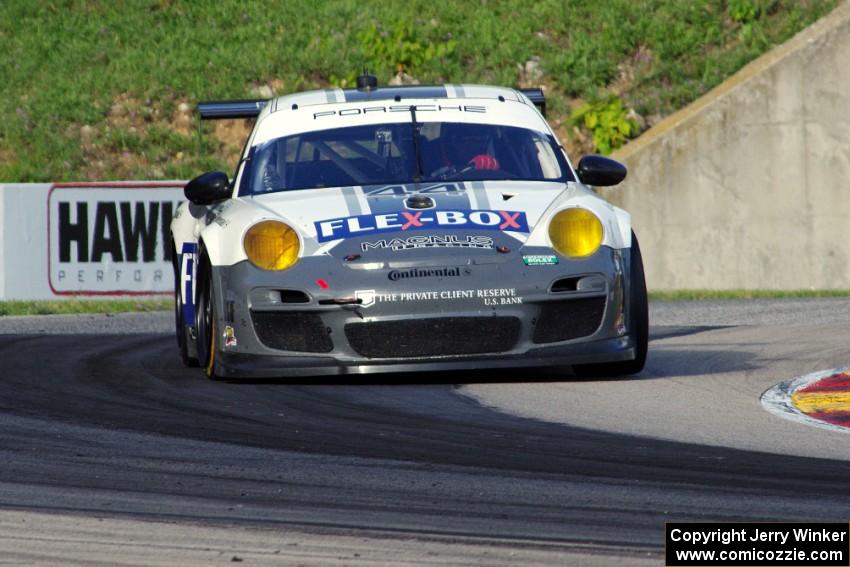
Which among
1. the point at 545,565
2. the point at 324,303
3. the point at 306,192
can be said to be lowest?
the point at 545,565

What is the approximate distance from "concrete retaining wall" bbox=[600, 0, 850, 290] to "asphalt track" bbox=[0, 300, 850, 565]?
9.13m

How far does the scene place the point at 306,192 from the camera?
8.50 metres

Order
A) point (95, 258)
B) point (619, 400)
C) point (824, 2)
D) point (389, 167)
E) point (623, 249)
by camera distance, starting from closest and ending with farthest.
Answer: point (619, 400) < point (623, 249) < point (389, 167) < point (95, 258) < point (824, 2)

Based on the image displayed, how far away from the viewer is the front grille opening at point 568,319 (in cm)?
779

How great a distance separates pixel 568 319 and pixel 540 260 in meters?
0.31

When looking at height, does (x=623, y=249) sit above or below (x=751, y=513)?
above

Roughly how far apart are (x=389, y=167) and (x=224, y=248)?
114 cm

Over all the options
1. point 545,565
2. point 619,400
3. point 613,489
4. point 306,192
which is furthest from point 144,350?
point 545,565

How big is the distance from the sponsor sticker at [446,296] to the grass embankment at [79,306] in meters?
8.17

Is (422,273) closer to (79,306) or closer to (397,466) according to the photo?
(397,466)

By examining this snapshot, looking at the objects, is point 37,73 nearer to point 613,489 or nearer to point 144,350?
point 144,350

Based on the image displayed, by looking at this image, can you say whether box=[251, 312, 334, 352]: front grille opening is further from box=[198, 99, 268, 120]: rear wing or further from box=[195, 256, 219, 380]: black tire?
box=[198, 99, 268, 120]: rear wing

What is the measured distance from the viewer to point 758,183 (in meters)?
18.2

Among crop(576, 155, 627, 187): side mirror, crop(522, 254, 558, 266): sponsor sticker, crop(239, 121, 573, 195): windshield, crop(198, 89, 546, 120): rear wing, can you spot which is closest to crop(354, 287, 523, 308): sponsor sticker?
crop(522, 254, 558, 266): sponsor sticker
